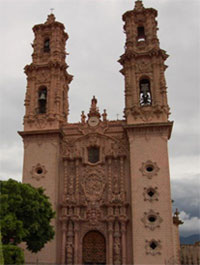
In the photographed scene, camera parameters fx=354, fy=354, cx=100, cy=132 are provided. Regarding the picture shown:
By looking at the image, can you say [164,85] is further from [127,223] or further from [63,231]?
[63,231]

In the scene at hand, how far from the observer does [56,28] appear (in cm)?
3441

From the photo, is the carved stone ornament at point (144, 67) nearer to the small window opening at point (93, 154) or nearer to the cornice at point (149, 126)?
the cornice at point (149, 126)

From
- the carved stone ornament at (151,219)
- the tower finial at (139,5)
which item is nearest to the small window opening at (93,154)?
the carved stone ornament at (151,219)

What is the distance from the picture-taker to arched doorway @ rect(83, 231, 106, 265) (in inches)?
1042

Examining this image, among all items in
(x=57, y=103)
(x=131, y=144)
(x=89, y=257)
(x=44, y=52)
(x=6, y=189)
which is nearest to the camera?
(x=6, y=189)

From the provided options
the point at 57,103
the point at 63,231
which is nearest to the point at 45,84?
the point at 57,103

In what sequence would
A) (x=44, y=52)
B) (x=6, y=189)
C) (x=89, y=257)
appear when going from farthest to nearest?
(x=44, y=52), (x=89, y=257), (x=6, y=189)

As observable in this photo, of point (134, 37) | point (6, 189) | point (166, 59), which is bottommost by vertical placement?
point (6, 189)

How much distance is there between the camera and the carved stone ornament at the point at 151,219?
25.9m

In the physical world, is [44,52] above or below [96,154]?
above

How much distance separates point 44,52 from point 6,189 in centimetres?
1760

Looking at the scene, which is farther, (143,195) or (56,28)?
(56,28)

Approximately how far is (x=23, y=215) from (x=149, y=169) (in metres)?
11.0

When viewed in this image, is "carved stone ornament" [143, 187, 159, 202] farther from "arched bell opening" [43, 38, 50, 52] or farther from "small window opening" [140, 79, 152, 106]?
"arched bell opening" [43, 38, 50, 52]
